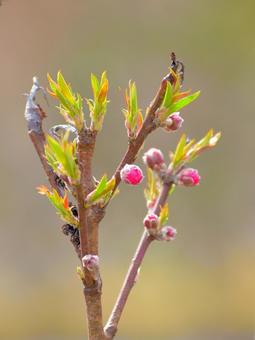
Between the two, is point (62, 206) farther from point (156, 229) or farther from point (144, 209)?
point (144, 209)

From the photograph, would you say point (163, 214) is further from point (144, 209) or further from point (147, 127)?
point (144, 209)

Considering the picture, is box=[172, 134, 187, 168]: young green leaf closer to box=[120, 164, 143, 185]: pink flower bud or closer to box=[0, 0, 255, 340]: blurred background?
box=[120, 164, 143, 185]: pink flower bud

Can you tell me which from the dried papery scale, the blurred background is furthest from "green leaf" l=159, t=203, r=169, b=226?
the blurred background

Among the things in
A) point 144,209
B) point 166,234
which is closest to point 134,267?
point 166,234

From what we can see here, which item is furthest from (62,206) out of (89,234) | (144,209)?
(144,209)

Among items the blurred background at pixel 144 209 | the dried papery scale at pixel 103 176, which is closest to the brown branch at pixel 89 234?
the dried papery scale at pixel 103 176

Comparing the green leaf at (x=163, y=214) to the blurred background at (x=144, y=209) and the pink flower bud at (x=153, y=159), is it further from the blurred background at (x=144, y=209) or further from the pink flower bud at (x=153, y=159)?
the blurred background at (x=144, y=209)

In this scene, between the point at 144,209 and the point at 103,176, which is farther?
the point at 144,209
